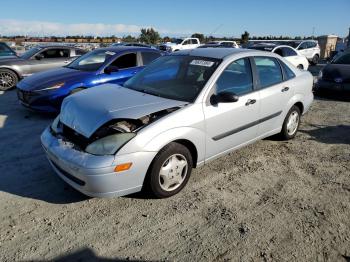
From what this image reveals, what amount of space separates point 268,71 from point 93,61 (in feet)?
13.9

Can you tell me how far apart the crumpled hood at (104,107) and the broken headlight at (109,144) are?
156 mm

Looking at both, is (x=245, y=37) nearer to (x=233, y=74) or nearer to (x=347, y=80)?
(x=347, y=80)

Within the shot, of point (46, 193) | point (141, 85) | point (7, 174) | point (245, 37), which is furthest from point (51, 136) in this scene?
point (245, 37)

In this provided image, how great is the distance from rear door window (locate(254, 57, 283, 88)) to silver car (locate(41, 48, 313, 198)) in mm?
18

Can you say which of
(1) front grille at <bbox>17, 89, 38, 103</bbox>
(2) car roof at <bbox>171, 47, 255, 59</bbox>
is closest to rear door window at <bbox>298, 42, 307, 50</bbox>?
(2) car roof at <bbox>171, 47, 255, 59</bbox>

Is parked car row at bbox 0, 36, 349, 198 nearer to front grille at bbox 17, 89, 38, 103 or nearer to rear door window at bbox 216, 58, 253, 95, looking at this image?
rear door window at bbox 216, 58, 253, 95

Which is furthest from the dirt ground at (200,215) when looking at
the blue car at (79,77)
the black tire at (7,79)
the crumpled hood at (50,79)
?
the black tire at (7,79)

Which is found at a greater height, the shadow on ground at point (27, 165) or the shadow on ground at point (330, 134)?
the shadow on ground at point (27, 165)

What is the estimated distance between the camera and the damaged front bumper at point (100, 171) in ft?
9.89

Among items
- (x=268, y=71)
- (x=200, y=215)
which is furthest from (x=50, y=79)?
(x=200, y=215)

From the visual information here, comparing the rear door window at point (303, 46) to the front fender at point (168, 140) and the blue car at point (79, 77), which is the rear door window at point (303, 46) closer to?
the blue car at point (79, 77)

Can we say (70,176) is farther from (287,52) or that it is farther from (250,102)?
(287,52)

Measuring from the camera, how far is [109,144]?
312 centimetres

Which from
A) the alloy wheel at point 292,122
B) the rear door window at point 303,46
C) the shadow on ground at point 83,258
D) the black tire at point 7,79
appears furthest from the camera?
the rear door window at point 303,46
